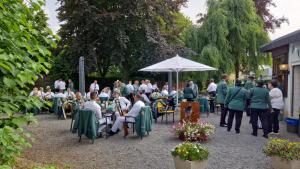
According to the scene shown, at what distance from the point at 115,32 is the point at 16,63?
21193 mm

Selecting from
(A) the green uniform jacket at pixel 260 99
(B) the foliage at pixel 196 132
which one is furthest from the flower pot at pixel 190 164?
(A) the green uniform jacket at pixel 260 99

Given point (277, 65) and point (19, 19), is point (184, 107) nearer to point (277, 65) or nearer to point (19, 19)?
point (277, 65)

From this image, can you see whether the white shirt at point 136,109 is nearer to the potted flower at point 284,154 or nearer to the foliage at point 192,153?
the foliage at point 192,153

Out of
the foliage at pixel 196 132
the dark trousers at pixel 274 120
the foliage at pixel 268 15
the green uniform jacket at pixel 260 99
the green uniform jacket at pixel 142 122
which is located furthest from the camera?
the foliage at pixel 268 15

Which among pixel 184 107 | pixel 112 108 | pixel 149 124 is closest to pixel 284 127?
pixel 184 107

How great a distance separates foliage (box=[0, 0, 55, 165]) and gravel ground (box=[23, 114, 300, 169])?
3345mm

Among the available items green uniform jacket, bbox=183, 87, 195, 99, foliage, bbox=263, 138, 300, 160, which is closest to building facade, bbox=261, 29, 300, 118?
green uniform jacket, bbox=183, 87, 195, 99

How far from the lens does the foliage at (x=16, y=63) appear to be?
312 centimetres

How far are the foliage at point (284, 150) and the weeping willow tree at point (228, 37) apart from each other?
16.5m

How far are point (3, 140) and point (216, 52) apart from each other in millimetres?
20503

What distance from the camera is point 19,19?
3322mm

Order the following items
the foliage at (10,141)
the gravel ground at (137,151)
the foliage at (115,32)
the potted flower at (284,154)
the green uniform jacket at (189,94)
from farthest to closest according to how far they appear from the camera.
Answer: the foliage at (115,32) → the green uniform jacket at (189,94) → the gravel ground at (137,151) → the potted flower at (284,154) → the foliage at (10,141)

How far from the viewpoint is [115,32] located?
24.0m

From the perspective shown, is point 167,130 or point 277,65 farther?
point 277,65
